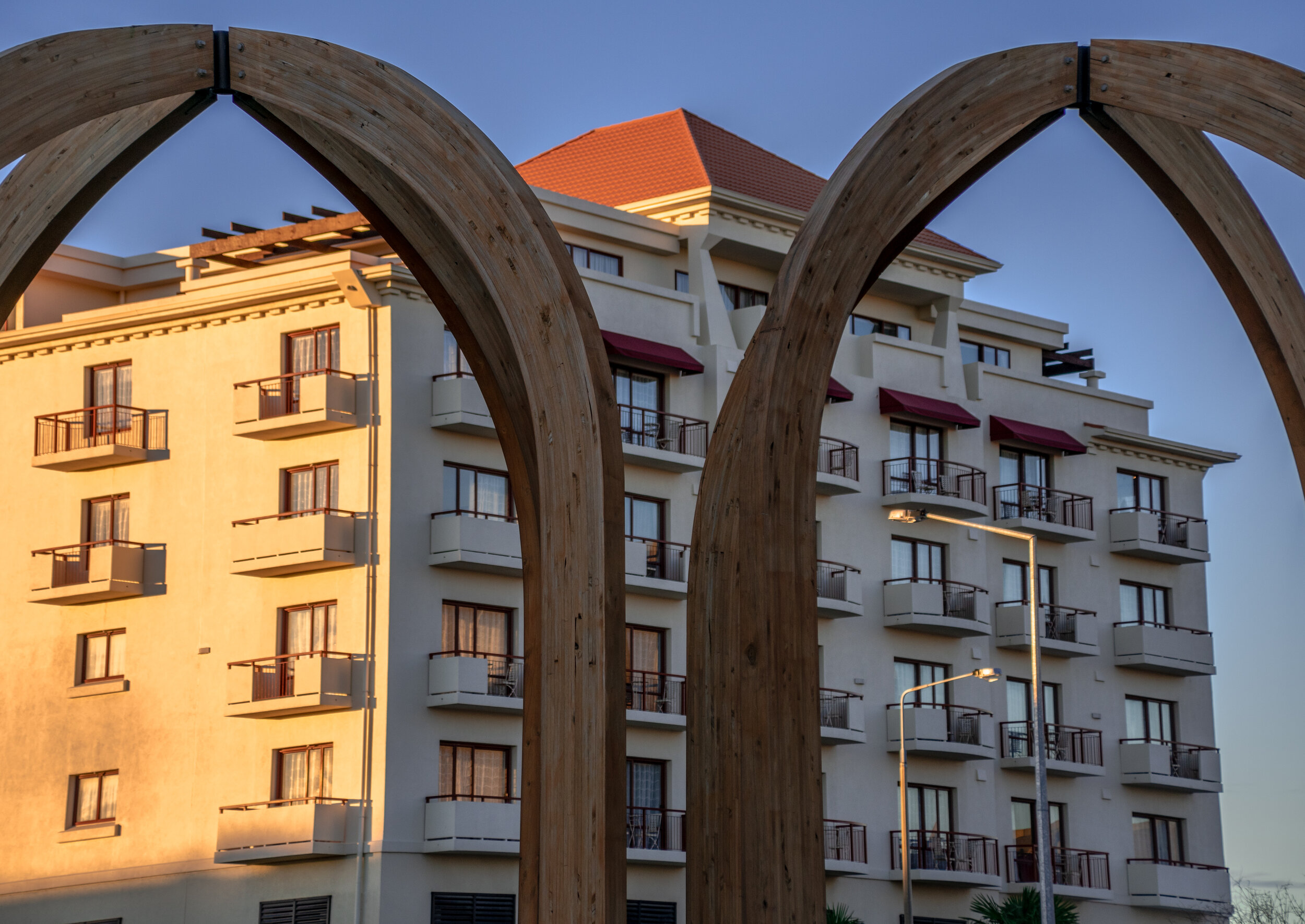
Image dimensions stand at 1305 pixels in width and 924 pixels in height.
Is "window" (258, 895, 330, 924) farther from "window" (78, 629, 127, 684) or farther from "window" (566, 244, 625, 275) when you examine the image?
"window" (566, 244, 625, 275)

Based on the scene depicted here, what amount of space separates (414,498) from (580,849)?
87.6 ft

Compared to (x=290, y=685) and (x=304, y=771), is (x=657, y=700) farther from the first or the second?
(x=290, y=685)

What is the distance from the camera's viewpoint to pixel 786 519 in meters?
11.5

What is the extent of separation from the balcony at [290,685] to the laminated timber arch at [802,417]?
25417 millimetres

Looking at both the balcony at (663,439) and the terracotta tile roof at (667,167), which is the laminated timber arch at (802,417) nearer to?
the balcony at (663,439)

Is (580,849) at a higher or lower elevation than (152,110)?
lower

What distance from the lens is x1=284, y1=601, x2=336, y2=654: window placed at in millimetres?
37188

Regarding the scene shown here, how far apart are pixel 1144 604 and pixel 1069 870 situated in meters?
7.82

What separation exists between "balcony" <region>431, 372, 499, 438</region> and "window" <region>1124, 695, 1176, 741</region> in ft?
65.2

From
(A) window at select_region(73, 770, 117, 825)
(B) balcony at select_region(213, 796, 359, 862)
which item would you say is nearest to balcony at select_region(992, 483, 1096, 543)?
(B) balcony at select_region(213, 796, 359, 862)

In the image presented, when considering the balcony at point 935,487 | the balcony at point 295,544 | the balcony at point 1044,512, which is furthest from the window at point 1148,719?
the balcony at point 295,544

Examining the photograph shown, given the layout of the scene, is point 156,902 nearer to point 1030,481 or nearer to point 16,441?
point 16,441

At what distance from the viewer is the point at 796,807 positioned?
11.2 meters

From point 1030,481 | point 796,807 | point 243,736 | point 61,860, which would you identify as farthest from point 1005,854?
point 796,807
